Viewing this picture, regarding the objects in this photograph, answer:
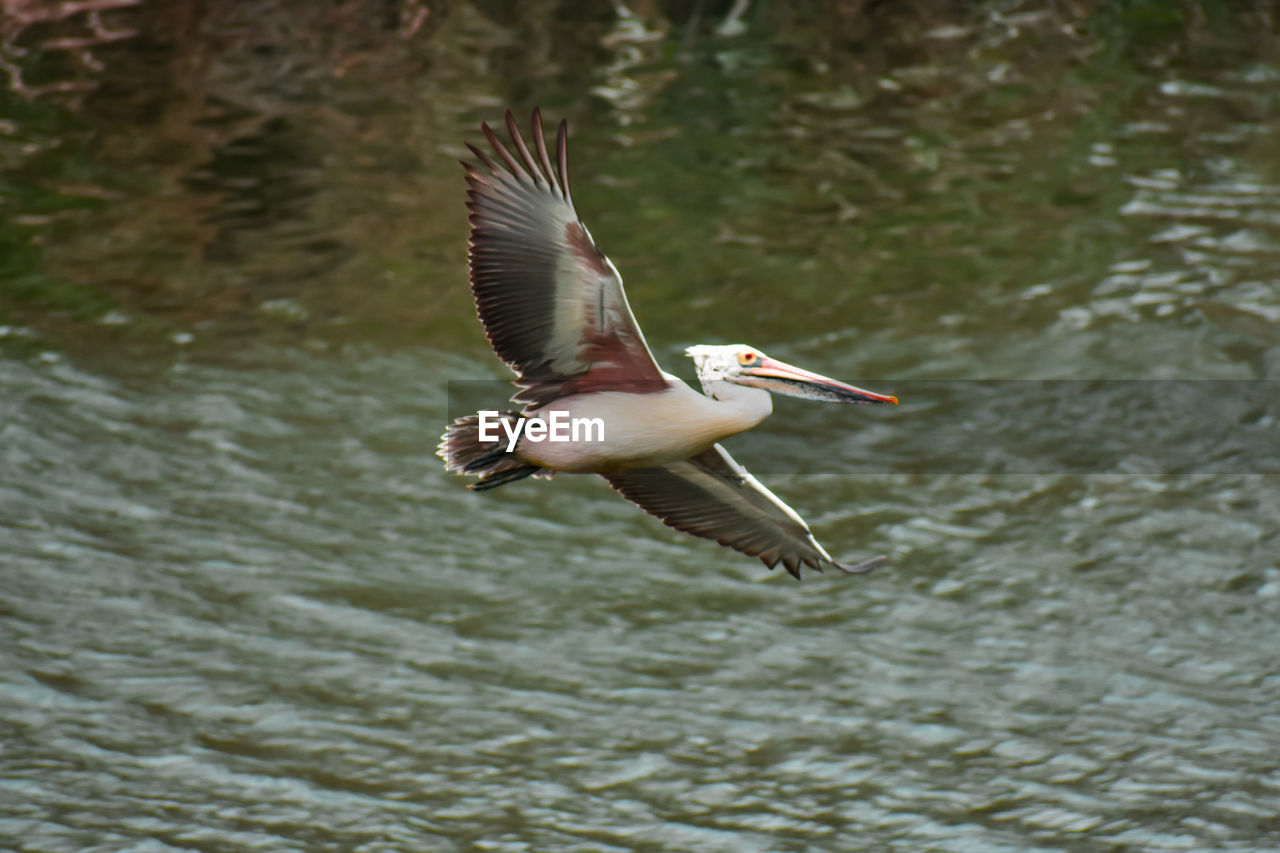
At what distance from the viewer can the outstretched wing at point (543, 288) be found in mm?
6234

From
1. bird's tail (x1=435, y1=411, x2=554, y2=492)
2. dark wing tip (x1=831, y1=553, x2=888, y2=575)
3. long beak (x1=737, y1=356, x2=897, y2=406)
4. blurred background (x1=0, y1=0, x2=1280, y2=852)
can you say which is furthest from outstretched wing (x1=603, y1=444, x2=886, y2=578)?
blurred background (x1=0, y1=0, x2=1280, y2=852)

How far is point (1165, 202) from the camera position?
19.6 metres

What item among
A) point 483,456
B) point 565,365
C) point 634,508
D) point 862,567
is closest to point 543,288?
point 565,365

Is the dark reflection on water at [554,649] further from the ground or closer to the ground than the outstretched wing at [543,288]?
closer to the ground

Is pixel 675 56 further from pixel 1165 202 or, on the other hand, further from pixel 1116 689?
pixel 1116 689

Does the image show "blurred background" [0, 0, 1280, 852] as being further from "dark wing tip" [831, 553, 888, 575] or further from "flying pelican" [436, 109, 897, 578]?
"flying pelican" [436, 109, 897, 578]

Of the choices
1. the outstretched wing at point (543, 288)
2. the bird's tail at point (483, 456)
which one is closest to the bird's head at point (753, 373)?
the outstretched wing at point (543, 288)

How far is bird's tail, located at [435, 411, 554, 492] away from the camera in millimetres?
6309

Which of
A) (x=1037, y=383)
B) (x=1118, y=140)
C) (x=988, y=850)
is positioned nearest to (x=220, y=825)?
(x=988, y=850)

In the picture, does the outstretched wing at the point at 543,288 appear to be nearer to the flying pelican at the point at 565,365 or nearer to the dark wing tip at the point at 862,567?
the flying pelican at the point at 565,365

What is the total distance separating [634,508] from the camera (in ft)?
50.8

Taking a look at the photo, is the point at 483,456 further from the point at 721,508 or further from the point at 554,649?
the point at 554,649

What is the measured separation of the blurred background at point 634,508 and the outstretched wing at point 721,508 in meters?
4.56

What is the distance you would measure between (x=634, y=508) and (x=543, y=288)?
924 cm
